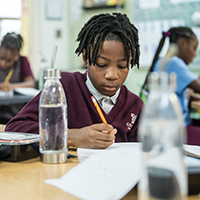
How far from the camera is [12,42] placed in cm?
317

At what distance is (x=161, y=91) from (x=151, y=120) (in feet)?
A: 0.14

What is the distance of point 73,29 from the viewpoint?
4.90 metres

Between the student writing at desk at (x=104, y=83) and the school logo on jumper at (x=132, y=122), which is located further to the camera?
Result: the school logo on jumper at (x=132, y=122)

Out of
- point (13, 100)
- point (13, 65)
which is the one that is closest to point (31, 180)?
point (13, 100)

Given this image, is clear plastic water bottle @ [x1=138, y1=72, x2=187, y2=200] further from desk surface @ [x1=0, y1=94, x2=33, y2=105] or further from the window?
the window

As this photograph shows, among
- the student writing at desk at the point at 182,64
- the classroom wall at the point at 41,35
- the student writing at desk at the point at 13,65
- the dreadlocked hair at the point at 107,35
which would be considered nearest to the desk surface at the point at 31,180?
the dreadlocked hair at the point at 107,35

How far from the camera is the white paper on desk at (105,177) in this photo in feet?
1.91

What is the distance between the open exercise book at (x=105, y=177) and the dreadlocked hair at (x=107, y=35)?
0.51 meters

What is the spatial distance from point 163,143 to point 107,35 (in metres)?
0.72

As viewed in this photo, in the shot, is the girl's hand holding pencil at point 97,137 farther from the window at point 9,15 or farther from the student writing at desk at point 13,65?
the window at point 9,15

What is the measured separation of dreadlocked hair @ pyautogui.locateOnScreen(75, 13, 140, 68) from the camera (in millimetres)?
1122

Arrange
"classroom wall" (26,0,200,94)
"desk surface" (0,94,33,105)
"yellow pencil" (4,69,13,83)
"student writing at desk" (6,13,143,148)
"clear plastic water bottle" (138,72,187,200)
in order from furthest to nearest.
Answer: "classroom wall" (26,0,200,94)
"yellow pencil" (4,69,13,83)
"desk surface" (0,94,33,105)
"student writing at desk" (6,13,143,148)
"clear plastic water bottle" (138,72,187,200)

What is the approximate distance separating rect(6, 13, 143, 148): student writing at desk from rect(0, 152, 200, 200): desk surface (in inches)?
8.0

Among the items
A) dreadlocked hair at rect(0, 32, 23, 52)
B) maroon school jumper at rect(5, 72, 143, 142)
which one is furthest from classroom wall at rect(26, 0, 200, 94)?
maroon school jumper at rect(5, 72, 143, 142)
